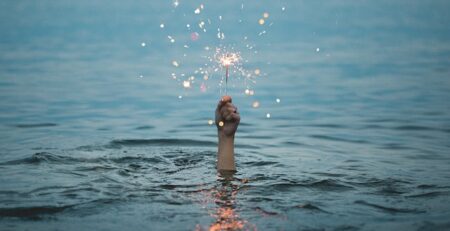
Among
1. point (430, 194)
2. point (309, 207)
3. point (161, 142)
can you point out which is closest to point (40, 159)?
point (161, 142)

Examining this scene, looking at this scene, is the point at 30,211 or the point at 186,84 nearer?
the point at 30,211

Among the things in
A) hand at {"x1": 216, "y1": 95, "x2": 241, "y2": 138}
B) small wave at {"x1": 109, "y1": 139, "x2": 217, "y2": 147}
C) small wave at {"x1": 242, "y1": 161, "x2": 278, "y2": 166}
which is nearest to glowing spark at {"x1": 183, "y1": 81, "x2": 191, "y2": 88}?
small wave at {"x1": 109, "y1": 139, "x2": 217, "y2": 147}

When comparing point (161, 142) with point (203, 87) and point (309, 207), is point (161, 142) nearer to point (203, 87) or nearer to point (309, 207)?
point (309, 207)

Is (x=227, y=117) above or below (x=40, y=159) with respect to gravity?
above

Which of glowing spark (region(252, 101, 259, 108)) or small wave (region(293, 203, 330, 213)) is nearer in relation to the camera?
small wave (region(293, 203, 330, 213))

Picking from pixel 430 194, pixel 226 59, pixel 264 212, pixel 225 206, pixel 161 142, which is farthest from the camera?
pixel 161 142

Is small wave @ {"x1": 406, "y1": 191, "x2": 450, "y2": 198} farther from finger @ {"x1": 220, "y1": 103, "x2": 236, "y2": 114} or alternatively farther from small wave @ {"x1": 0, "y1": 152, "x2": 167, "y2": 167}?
small wave @ {"x1": 0, "y1": 152, "x2": 167, "y2": 167}

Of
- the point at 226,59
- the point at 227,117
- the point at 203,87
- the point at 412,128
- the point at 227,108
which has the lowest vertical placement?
the point at 412,128

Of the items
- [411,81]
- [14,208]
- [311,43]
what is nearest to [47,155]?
[14,208]

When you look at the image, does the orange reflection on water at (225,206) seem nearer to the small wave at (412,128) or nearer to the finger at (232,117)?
the finger at (232,117)

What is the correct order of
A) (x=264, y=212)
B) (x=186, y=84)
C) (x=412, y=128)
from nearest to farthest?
(x=264, y=212)
(x=412, y=128)
(x=186, y=84)
